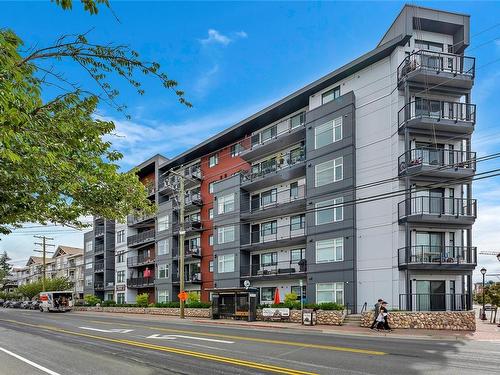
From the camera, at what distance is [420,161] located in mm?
29281

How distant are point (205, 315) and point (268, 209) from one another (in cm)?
1037

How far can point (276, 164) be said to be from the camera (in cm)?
4134

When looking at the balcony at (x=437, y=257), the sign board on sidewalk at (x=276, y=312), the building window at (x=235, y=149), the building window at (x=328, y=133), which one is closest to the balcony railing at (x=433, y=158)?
the balcony at (x=437, y=257)

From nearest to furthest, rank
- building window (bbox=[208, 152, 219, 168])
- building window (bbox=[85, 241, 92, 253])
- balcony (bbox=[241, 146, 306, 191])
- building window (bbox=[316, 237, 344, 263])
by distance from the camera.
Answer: building window (bbox=[316, 237, 344, 263]) < balcony (bbox=[241, 146, 306, 191]) < building window (bbox=[208, 152, 219, 168]) < building window (bbox=[85, 241, 92, 253])

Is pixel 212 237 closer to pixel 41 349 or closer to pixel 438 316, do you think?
pixel 438 316

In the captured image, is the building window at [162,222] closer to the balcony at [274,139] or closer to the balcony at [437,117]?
the balcony at [274,139]

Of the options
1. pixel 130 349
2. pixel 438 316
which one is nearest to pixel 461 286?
pixel 438 316

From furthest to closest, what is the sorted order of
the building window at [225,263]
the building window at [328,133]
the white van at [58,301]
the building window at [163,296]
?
the white van at [58,301] → the building window at [163,296] → the building window at [225,263] → the building window at [328,133]

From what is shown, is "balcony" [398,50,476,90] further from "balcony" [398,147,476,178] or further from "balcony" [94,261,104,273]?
"balcony" [94,261,104,273]

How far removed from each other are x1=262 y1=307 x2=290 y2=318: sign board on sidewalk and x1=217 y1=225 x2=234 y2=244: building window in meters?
11.4

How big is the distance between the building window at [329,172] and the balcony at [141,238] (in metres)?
29.1

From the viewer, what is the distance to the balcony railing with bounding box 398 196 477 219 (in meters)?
29.2

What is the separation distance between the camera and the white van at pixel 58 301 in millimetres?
58688

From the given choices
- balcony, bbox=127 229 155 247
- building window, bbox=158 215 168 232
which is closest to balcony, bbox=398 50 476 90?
building window, bbox=158 215 168 232
